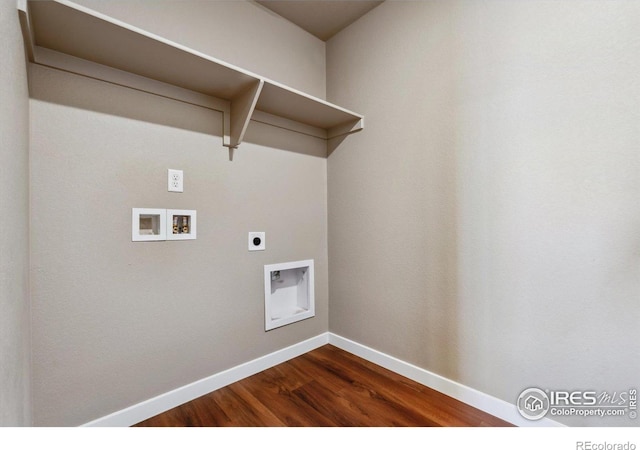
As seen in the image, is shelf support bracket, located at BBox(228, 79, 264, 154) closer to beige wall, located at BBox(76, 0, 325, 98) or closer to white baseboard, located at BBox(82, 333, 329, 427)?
beige wall, located at BBox(76, 0, 325, 98)

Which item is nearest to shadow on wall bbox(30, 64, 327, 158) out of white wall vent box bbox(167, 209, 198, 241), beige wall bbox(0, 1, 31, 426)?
beige wall bbox(0, 1, 31, 426)

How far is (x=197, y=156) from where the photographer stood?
154 cm

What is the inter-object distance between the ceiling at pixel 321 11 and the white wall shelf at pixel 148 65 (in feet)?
2.33

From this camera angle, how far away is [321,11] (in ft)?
6.25

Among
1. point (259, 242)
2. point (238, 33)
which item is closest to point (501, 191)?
point (259, 242)

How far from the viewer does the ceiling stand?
1830 millimetres

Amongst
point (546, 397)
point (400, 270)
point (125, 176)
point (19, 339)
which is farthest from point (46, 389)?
point (546, 397)

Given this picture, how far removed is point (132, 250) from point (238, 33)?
143cm

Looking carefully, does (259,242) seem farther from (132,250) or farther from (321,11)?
(321,11)

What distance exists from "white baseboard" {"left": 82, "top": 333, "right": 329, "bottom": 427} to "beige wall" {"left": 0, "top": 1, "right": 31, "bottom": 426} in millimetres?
593

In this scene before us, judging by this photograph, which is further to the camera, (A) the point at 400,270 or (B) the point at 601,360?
(A) the point at 400,270

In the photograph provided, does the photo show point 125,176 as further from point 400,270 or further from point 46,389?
point 400,270

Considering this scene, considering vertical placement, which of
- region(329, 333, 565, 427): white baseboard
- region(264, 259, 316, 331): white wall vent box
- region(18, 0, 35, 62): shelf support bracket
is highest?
region(18, 0, 35, 62): shelf support bracket
